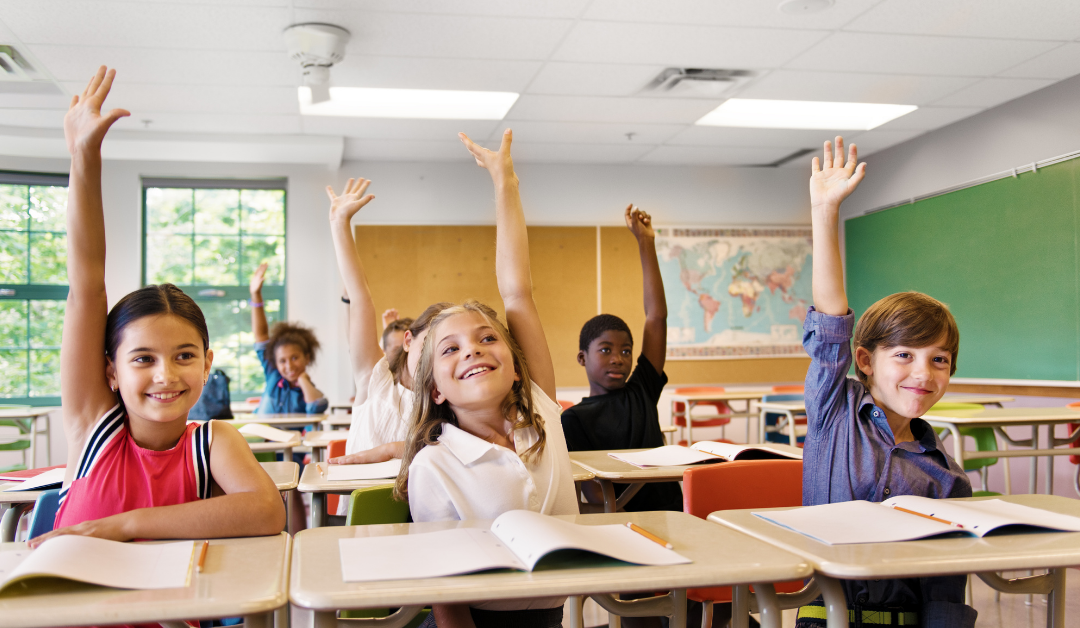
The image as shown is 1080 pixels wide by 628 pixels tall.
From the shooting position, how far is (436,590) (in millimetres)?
856

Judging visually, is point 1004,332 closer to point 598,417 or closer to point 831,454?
point 598,417

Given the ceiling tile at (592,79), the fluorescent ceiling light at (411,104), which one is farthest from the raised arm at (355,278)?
the fluorescent ceiling light at (411,104)

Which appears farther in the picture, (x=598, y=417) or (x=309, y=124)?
(x=309, y=124)

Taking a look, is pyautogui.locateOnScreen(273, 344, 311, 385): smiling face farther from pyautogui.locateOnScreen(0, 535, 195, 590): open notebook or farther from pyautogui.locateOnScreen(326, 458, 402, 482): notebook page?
pyautogui.locateOnScreen(0, 535, 195, 590): open notebook

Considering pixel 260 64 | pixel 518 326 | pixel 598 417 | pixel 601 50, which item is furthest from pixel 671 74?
pixel 518 326

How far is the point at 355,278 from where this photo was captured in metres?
2.30

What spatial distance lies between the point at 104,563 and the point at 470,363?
27.1 inches

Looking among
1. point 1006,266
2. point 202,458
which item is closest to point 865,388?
point 202,458

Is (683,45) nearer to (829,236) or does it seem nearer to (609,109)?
(609,109)

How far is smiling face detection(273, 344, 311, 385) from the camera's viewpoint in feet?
15.1

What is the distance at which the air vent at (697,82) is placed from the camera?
4566 mm

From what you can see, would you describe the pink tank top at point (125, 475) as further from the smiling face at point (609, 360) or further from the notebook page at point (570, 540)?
the smiling face at point (609, 360)

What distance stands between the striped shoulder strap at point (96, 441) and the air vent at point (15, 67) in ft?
12.2

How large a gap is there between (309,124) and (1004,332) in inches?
194
